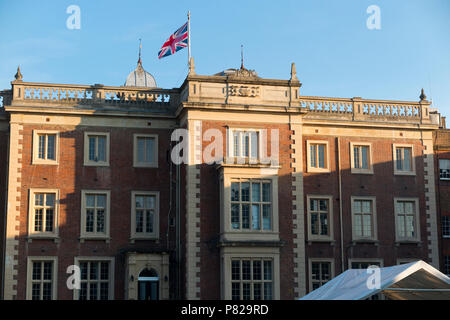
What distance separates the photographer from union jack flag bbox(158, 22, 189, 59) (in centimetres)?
4025

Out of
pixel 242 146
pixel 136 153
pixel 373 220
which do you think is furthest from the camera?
pixel 373 220

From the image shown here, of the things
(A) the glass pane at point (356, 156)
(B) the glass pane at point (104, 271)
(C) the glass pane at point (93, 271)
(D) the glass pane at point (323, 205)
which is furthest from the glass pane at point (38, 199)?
(A) the glass pane at point (356, 156)

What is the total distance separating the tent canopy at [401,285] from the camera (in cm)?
2112

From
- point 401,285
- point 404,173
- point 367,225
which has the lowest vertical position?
point 401,285

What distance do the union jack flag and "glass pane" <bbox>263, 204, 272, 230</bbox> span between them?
10.6 metres

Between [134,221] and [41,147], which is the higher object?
[41,147]

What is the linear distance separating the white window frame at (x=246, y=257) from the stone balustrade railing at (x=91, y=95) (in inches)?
379

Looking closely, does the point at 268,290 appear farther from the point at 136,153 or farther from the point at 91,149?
the point at 91,149

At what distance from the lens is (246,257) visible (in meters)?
36.1

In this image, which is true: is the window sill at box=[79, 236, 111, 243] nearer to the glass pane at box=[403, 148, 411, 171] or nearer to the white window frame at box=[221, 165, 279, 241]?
the white window frame at box=[221, 165, 279, 241]

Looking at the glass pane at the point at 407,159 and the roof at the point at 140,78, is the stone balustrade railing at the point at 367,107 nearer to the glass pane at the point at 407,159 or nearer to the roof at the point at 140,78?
the glass pane at the point at 407,159

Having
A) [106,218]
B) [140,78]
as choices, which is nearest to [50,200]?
[106,218]

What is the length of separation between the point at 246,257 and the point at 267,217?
249 centimetres

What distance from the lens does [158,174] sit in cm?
3900
